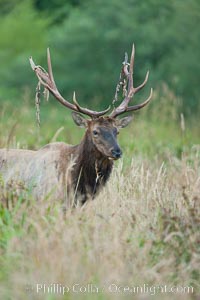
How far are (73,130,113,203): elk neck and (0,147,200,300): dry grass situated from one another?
0.87 metres

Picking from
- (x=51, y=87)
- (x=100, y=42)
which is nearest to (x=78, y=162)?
(x=51, y=87)

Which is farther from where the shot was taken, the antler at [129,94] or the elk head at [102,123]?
the antler at [129,94]

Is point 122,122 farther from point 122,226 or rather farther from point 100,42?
point 100,42

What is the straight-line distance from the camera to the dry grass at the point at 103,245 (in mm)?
7336

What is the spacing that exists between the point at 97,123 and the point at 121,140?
5339 millimetres

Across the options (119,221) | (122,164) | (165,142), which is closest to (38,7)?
(165,142)

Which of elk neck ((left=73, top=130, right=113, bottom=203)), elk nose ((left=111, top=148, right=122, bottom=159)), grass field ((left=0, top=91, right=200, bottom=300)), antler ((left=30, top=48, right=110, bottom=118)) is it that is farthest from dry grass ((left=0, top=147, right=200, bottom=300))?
antler ((left=30, top=48, right=110, bottom=118))

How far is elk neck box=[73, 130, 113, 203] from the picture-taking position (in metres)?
10.3

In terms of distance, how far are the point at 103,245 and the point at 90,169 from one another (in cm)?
272

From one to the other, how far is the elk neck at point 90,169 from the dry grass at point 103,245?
869mm

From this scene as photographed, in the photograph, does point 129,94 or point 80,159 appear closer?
point 80,159

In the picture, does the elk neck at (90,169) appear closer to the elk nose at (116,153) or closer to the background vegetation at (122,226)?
the background vegetation at (122,226)

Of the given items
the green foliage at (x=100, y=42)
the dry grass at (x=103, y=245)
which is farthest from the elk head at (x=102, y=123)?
the green foliage at (x=100, y=42)

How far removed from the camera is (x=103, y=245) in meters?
7.75
